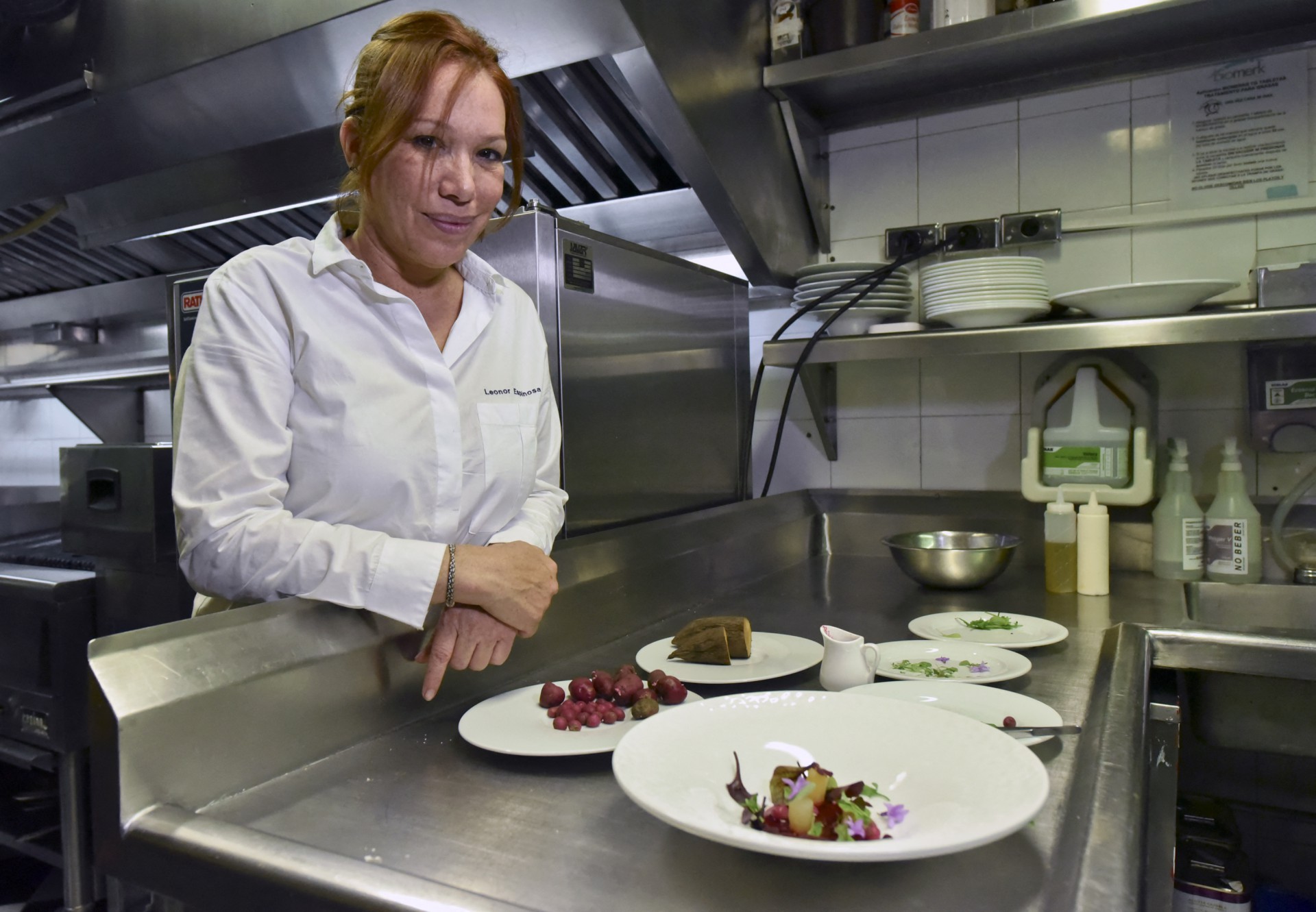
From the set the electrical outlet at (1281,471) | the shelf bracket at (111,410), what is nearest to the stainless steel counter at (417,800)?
the electrical outlet at (1281,471)

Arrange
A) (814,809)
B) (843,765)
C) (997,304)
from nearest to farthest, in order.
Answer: (814,809)
(843,765)
(997,304)

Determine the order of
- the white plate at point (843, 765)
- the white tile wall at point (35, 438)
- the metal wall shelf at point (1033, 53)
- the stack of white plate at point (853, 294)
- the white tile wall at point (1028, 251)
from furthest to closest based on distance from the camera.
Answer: the white tile wall at point (35, 438) < the stack of white plate at point (853, 294) < the white tile wall at point (1028, 251) < the metal wall shelf at point (1033, 53) < the white plate at point (843, 765)

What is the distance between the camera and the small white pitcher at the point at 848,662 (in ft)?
3.32

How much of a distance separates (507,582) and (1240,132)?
1.93 meters

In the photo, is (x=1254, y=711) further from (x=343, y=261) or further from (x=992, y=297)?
(x=343, y=261)

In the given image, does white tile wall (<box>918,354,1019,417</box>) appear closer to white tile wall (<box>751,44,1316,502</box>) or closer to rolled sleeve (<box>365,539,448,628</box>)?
white tile wall (<box>751,44,1316,502</box>)

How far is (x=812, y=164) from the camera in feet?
7.66

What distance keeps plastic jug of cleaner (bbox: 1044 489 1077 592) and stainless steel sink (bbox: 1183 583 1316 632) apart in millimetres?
199

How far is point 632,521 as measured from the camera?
5.99 ft

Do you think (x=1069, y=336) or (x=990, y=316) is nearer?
(x=1069, y=336)

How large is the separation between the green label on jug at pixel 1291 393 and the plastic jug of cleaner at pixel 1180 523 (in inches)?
11.0

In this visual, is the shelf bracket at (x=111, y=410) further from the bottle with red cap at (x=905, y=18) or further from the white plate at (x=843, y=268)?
the bottle with red cap at (x=905, y=18)

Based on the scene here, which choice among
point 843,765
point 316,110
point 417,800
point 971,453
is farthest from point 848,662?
point 316,110

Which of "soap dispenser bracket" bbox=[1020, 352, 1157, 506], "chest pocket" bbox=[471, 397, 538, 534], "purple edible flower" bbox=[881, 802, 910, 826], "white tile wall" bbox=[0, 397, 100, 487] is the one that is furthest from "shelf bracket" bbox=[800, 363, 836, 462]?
"white tile wall" bbox=[0, 397, 100, 487]
